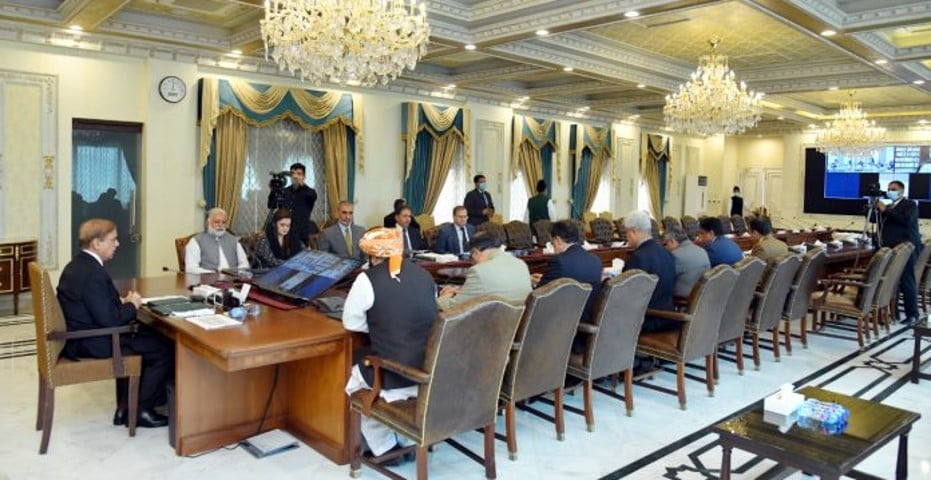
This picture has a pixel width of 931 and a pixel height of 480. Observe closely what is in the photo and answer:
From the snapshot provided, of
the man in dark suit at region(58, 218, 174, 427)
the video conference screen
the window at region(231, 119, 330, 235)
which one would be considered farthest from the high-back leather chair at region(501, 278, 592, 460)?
the video conference screen

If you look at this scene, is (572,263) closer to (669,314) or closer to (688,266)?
(669,314)

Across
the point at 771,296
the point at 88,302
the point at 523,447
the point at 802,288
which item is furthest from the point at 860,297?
the point at 88,302

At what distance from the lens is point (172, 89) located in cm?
757

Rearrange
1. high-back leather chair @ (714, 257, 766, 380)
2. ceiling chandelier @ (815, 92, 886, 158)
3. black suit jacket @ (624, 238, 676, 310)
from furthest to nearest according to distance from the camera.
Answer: ceiling chandelier @ (815, 92, 886, 158) → high-back leather chair @ (714, 257, 766, 380) → black suit jacket @ (624, 238, 676, 310)

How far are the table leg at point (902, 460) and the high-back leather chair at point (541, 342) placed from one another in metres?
1.59

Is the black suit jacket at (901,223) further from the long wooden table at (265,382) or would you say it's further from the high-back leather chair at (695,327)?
the long wooden table at (265,382)

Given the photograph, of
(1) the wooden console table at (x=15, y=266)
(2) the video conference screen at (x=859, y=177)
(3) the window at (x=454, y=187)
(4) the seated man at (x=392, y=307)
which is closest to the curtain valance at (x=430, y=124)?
(3) the window at (x=454, y=187)

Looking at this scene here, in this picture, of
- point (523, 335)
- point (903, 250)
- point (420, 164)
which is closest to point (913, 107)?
point (903, 250)

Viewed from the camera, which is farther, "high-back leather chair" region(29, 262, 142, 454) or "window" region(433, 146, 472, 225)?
"window" region(433, 146, 472, 225)

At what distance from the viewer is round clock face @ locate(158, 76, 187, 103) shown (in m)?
7.50

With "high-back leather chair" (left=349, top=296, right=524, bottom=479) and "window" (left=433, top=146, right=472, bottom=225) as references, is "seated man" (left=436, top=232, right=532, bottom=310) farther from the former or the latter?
"window" (left=433, top=146, right=472, bottom=225)

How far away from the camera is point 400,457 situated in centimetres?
346

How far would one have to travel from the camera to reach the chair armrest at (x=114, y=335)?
335cm

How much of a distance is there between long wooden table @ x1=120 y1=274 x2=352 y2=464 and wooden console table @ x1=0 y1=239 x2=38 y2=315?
3633 millimetres
